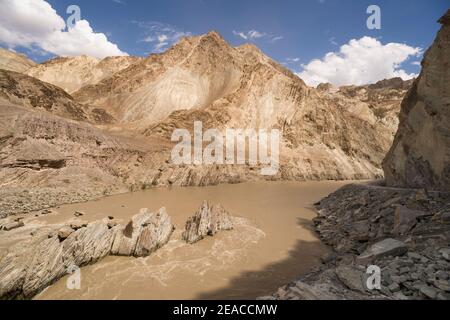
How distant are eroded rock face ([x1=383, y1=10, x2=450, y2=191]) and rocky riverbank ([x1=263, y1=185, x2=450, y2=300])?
1.60 metres

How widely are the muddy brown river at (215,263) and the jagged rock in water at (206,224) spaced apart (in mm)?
Answer: 393

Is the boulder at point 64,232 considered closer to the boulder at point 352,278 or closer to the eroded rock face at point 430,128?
the boulder at point 352,278

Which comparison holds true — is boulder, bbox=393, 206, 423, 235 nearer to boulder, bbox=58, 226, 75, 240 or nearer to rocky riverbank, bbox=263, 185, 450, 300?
rocky riverbank, bbox=263, 185, 450, 300

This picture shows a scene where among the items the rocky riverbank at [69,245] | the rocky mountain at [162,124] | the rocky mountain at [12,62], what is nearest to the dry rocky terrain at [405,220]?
the rocky riverbank at [69,245]

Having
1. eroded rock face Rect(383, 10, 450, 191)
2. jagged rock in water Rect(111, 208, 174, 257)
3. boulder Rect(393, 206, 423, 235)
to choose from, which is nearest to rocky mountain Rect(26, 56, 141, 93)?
jagged rock in water Rect(111, 208, 174, 257)

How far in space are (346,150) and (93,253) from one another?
40.3 metres

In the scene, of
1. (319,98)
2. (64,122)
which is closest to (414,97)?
(64,122)

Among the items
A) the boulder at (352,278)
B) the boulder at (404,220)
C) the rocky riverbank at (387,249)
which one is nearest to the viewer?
the rocky riverbank at (387,249)

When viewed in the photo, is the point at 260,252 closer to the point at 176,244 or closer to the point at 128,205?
the point at 176,244

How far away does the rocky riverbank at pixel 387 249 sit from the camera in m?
5.65

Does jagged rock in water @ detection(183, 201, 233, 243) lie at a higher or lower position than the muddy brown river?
higher

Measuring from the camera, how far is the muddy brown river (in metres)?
8.12

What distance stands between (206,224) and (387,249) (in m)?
7.57

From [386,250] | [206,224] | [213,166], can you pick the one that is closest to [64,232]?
[206,224]
